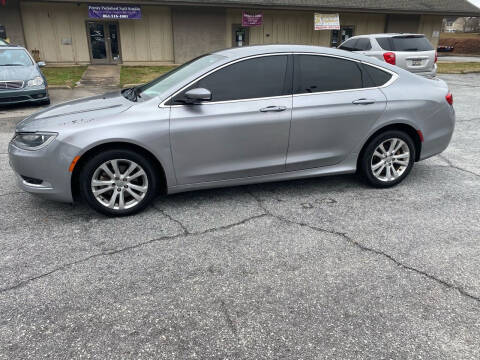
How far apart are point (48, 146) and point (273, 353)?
2735mm

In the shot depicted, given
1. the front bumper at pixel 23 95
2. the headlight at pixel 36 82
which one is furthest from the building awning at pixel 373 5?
the front bumper at pixel 23 95

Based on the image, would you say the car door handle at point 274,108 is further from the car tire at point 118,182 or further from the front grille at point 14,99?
the front grille at point 14,99

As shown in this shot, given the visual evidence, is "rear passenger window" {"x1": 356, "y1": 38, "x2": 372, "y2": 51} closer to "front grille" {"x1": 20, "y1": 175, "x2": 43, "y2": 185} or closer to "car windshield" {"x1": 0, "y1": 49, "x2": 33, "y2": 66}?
"car windshield" {"x1": 0, "y1": 49, "x2": 33, "y2": 66}

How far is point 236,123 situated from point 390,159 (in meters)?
1.99

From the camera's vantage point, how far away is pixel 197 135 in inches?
153

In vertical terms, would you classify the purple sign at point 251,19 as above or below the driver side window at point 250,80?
above

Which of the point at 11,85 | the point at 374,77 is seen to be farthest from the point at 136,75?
the point at 374,77

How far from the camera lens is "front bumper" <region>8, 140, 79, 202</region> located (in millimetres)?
3596

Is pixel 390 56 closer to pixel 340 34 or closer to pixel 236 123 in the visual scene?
pixel 236 123

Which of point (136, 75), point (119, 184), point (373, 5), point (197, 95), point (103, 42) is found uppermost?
point (373, 5)

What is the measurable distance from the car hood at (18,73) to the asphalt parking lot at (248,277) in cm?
613

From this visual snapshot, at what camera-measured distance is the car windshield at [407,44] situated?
38.7 feet

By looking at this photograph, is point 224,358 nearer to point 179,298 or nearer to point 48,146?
point 179,298

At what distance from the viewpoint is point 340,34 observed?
2430 cm
